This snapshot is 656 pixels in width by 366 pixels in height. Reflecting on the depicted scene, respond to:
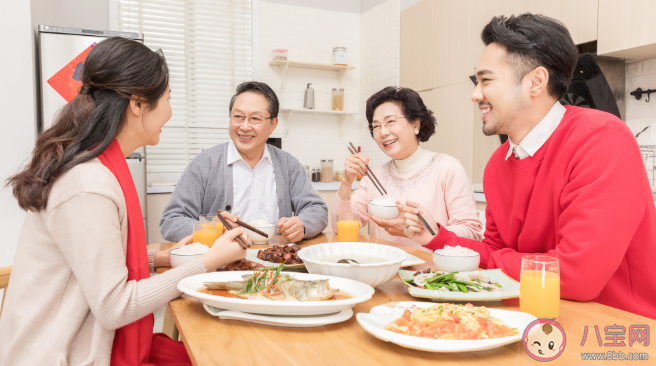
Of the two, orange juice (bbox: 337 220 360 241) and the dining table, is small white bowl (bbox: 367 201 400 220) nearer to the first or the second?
orange juice (bbox: 337 220 360 241)

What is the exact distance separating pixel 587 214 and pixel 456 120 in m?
3.17

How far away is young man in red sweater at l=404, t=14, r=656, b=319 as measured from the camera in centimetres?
112

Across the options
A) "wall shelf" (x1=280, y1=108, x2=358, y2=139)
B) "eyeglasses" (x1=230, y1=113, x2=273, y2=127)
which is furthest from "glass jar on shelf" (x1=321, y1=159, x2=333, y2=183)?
"eyeglasses" (x1=230, y1=113, x2=273, y2=127)

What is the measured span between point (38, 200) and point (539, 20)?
4.69 ft

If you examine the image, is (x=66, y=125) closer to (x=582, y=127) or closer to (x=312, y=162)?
(x=582, y=127)

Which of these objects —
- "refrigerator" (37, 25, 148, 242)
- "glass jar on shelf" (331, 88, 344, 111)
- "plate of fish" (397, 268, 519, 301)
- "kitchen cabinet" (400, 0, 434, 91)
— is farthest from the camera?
"glass jar on shelf" (331, 88, 344, 111)

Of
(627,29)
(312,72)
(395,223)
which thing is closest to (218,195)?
(395,223)

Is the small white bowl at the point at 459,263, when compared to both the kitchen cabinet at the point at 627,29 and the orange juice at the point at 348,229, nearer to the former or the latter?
the orange juice at the point at 348,229

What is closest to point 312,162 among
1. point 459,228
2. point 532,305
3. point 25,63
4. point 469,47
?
point 469,47

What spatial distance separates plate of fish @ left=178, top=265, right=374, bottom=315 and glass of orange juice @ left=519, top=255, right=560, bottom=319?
340 millimetres

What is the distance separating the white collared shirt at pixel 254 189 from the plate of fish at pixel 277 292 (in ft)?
4.25

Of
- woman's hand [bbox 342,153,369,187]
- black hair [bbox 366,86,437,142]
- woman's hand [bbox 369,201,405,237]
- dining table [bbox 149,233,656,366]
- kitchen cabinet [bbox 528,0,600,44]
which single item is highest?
kitchen cabinet [bbox 528,0,600,44]

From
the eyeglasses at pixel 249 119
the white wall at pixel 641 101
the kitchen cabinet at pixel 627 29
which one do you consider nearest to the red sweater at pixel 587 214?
the eyeglasses at pixel 249 119

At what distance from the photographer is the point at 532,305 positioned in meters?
0.97
